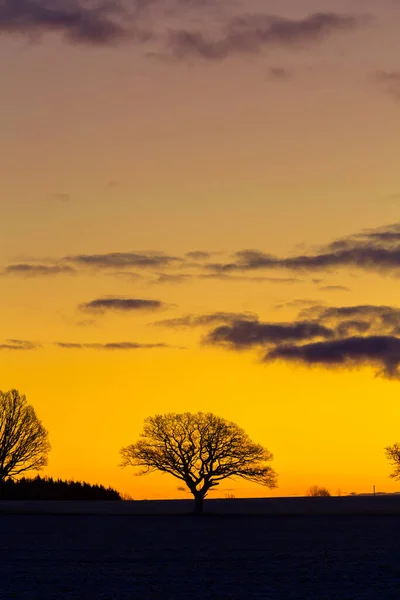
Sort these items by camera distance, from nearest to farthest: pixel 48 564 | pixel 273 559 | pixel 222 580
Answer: pixel 222 580
pixel 48 564
pixel 273 559

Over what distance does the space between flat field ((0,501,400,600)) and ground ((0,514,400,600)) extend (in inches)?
1.8

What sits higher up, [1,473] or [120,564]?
[1,473]

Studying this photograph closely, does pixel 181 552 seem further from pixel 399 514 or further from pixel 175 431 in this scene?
pixel 399 514

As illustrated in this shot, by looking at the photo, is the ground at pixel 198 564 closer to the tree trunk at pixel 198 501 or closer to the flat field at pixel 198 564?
the flat field at pixel 198 564

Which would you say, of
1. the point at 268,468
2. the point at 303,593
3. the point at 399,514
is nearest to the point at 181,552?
the point at 303,593

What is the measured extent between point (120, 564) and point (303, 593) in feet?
57.2

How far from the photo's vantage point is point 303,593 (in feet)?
151

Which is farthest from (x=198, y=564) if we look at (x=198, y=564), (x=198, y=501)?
(x=198, y=501)

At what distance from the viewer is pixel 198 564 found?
2403 inches

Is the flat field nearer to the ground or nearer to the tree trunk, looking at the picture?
the ground

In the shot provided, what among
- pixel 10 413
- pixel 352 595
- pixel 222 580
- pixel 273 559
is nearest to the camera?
pixel 352 595

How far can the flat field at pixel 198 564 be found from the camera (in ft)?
152

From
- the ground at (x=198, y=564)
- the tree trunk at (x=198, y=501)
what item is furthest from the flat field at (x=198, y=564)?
the tree trunk at (x=198, y=501)

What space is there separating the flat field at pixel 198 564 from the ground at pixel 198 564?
46mm
